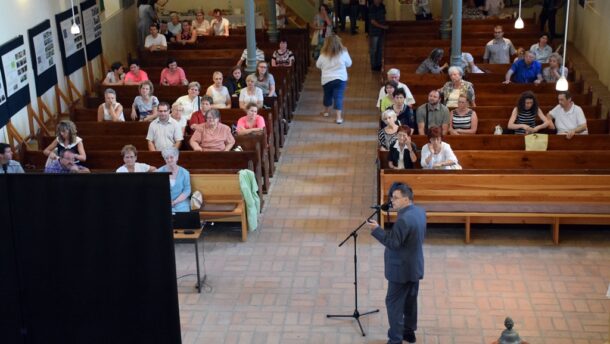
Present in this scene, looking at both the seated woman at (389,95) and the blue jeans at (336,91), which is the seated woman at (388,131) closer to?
the seated woman at (389,95)

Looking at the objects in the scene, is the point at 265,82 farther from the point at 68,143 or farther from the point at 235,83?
the point at 68,143

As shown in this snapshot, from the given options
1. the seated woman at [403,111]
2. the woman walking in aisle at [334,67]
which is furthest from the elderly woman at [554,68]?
the woman walking in aisle at [334,67]

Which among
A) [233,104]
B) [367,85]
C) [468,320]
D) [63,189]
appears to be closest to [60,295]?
[63,189]

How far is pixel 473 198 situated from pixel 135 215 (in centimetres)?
582

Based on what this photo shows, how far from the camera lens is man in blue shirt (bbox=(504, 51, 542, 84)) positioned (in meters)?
12.7

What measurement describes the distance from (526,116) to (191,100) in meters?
4.44

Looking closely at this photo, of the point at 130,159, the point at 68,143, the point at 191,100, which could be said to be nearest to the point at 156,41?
the point at 191,100

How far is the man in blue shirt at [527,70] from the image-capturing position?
41.8ft

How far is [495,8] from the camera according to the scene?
19.4m

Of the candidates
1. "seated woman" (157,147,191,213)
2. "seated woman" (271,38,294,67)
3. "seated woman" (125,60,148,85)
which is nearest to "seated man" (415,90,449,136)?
"seated woman" (157,147,191,213)

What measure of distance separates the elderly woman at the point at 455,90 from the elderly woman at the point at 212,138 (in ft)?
10.5

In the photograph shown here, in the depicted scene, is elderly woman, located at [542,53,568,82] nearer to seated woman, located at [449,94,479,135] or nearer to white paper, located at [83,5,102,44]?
seated woman, located at [449,94,479,135]

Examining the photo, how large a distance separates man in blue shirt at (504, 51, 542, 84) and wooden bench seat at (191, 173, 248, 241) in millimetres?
5123

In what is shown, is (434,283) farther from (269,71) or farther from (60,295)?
(269,71)
